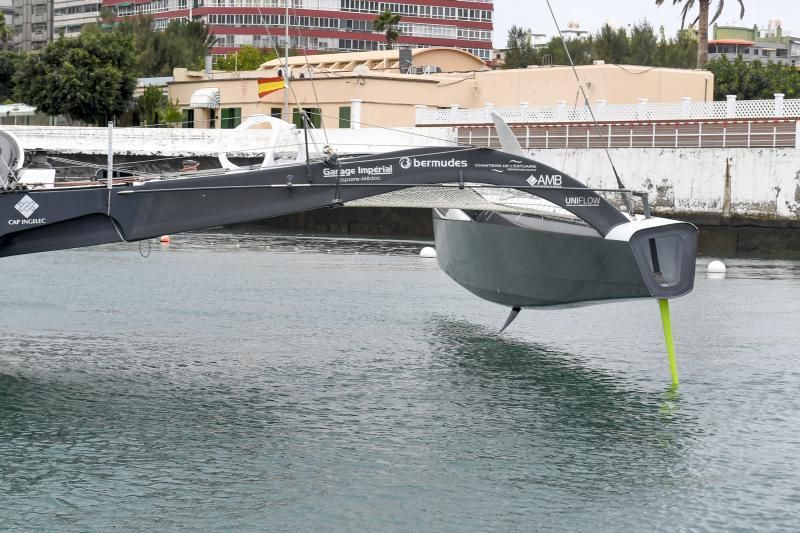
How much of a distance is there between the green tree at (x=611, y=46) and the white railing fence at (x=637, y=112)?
47.7 meters

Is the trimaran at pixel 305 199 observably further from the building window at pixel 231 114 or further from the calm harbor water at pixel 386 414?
the building window at pixel 231 114

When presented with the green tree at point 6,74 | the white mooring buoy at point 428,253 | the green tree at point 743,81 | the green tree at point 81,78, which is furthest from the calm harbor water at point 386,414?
the green tree at point 6,74

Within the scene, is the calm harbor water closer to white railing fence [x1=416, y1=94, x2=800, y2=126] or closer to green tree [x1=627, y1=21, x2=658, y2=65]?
white railing fence [x1=416, y1=94, x2=800, y2=126]

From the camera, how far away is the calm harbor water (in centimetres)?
1023

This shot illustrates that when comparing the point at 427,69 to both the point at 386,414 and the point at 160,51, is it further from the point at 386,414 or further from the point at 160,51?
the point at 386,414

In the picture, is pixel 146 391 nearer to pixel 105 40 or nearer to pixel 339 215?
pixel 339 215

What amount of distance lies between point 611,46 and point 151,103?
41938 mm

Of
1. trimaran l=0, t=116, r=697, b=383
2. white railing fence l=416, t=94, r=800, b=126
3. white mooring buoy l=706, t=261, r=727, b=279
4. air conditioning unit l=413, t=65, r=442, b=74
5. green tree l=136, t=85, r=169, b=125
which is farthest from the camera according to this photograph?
green tree l=136, t=85, r=169, b=125

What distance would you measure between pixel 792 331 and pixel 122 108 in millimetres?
56165

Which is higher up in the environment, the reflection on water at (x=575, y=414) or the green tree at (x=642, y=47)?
the green tree at (x=642, y=47)

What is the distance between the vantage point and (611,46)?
318ft

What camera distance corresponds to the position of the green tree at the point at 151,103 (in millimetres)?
66500

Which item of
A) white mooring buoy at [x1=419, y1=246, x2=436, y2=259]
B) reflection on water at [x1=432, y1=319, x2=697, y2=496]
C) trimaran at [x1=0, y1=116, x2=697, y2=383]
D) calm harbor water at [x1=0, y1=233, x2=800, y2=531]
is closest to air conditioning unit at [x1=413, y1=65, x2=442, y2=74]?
white mooring buoy at [x1=419, y1=246, x2=436, y2=259]

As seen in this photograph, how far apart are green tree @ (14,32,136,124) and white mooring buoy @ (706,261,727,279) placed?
45067 millimetres
